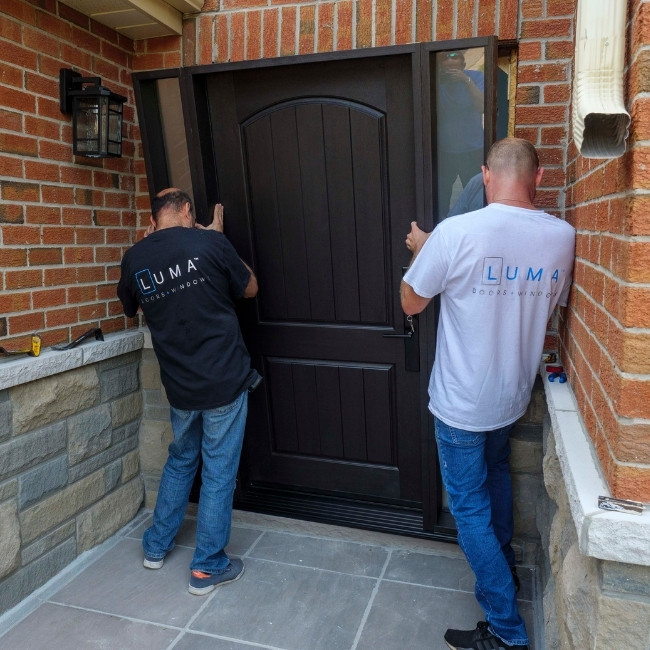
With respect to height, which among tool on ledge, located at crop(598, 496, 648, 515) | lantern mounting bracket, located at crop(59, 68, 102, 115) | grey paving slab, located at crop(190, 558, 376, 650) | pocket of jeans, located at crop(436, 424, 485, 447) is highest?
lantern mounting bracket, located at crop(59, 68, 102, 115)

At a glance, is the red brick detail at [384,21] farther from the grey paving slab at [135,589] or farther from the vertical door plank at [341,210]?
the grey paving slab at [135,589]

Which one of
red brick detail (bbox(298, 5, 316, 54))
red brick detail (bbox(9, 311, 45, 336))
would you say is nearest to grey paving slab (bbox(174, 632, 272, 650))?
red brick detail (bbox(9, 311, 45, 336))

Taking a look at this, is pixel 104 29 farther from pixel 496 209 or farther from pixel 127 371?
pixel 496 209

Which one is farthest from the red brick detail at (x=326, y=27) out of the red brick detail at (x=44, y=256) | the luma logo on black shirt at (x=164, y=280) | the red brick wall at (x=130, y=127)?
the red brick detail at (x=44, y=256)

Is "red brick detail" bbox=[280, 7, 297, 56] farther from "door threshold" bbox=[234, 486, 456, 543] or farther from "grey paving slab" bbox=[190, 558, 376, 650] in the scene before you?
"grey paving slab" bbox=[190, 558, 376, 650]

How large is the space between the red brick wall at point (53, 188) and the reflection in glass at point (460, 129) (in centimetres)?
165

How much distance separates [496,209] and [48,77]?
6.75 feet

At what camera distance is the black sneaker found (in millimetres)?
2395

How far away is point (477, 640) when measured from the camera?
2432 mm

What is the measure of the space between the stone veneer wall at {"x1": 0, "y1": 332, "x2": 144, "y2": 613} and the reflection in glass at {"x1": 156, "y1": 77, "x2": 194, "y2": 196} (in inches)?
34.6

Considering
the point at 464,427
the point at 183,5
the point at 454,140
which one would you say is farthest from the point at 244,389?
the point at 183,5

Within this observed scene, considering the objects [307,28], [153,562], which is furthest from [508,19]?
[153,562]

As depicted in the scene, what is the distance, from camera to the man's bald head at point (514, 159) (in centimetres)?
227

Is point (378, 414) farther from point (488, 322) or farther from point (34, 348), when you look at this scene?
point (34, 348)
